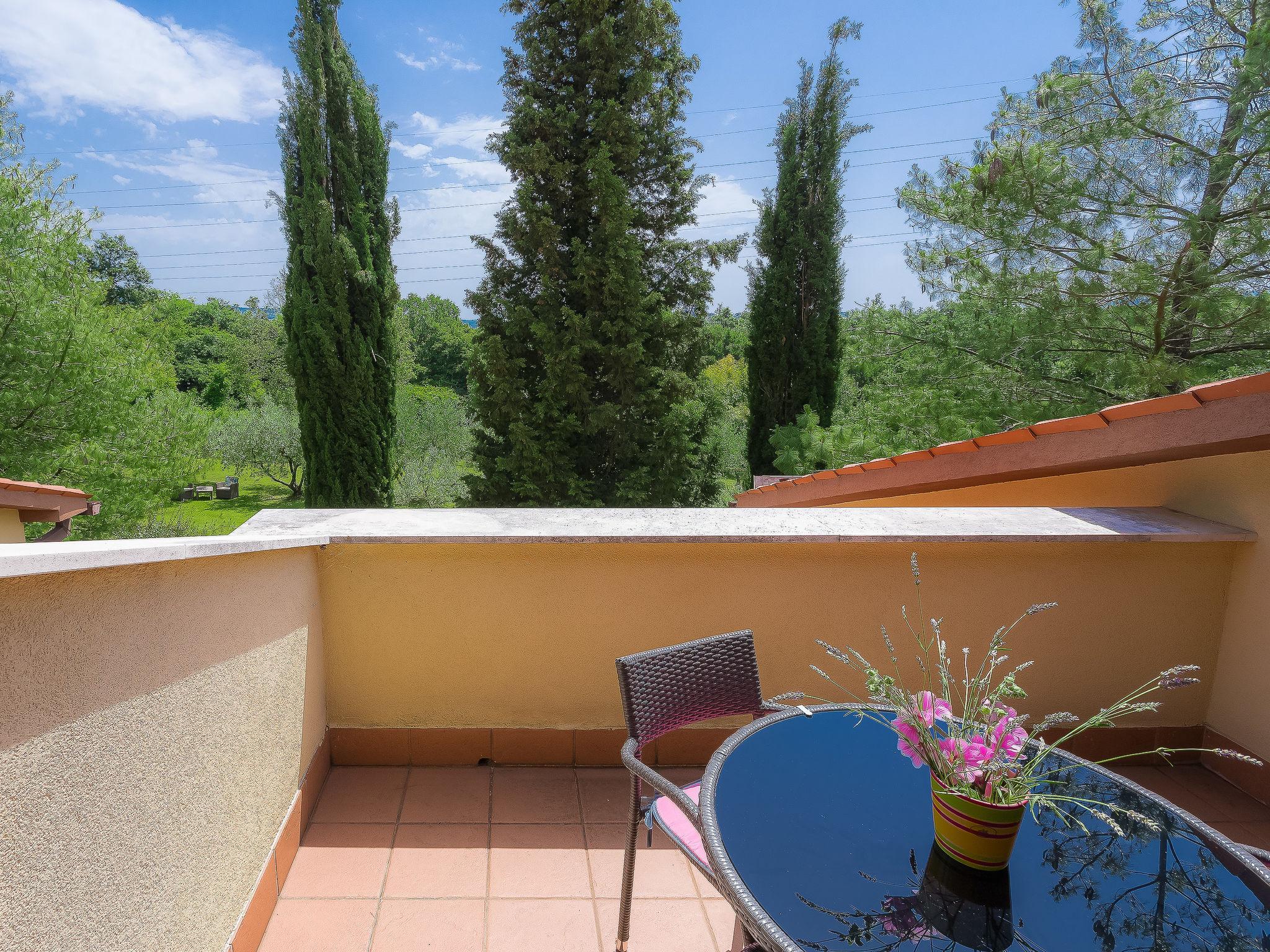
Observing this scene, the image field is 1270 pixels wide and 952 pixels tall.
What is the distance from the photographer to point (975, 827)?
1168 mm

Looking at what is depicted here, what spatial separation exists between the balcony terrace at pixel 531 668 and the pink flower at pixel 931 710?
3.39 ft

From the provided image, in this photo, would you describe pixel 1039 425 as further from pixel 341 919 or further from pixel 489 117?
pixel 489 117

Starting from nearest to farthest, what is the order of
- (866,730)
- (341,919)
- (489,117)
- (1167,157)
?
(866,730), (341,919), (1167,157), (489,117)

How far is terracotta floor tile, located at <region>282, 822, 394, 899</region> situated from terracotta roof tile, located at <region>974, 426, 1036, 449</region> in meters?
Answer: 2.90

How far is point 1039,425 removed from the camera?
300 cm

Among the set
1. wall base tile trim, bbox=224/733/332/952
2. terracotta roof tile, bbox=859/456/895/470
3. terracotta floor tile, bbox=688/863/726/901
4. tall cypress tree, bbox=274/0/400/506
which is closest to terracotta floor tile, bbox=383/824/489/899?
wall base tile trim, bbox=224/733/332/952

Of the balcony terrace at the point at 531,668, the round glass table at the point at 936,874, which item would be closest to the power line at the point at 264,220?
the balcony terrace at the point at 531,668

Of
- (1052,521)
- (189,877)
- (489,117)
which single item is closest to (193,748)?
(189,877)

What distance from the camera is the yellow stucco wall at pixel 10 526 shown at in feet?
16.8

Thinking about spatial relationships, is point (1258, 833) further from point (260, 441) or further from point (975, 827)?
point (260, 441)

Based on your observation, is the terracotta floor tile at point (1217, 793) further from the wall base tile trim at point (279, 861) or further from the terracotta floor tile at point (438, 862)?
the wall base tile trim at point (279, 861)

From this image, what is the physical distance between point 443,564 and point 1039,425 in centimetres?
248

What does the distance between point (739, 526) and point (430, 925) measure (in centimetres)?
145

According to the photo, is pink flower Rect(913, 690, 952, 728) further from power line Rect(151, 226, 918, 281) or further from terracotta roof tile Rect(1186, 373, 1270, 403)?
power line Rect(151, 226, 918, 281)
